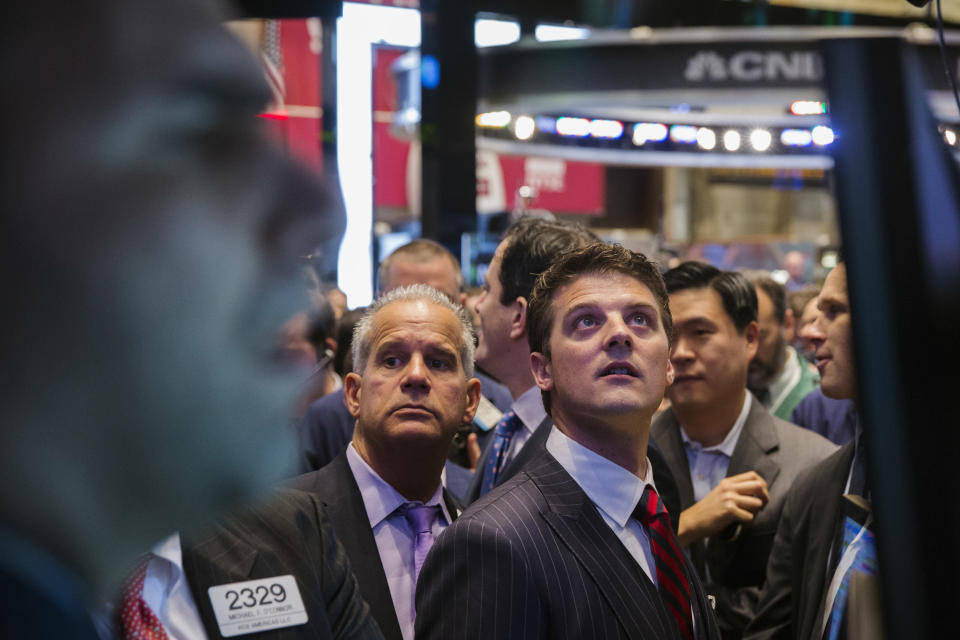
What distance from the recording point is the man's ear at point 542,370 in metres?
2.12

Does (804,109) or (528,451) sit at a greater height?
(804,109)

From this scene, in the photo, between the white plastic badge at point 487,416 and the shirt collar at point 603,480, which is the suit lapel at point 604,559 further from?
the white plastic badge at point 487,416

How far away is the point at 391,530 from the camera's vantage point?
7.70 feet

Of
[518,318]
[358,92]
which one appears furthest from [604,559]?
[358,92]

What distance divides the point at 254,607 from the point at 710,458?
2135 mm

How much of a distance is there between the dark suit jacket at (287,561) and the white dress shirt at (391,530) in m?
0.55

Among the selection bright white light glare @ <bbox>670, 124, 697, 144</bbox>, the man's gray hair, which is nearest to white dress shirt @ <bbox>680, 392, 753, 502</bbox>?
the man's gray hair

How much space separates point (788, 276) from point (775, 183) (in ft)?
19.5

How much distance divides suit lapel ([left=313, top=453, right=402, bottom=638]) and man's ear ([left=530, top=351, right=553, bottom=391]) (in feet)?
1.78

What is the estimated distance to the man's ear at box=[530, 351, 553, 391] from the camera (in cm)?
212

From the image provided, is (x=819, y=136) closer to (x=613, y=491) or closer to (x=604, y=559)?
(x=613, y=491)

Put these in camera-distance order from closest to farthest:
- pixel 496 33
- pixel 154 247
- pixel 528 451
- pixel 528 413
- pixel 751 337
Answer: pixel 154 247 → pixel 528 451 → pixel 528 413 → pixel 751 337 → pixel 496 33

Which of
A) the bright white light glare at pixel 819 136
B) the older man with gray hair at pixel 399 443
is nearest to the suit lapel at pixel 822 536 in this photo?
the older man with gray hair at pixel 399 443

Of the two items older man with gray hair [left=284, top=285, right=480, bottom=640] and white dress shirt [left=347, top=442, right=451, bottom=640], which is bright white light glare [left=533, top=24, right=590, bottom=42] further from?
white dress shirt [left=347, top=442, right=451, bottom=640]
